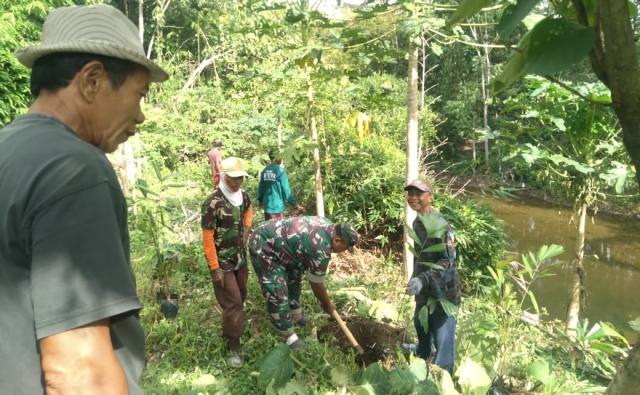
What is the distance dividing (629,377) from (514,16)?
74 centimetres

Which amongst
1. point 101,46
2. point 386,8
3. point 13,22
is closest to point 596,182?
point 386,8

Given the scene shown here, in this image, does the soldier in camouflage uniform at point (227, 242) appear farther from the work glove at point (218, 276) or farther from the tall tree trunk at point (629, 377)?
the tall tree trunk at point (629, 377)

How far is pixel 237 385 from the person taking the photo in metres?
2.93

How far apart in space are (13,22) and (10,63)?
1287mm

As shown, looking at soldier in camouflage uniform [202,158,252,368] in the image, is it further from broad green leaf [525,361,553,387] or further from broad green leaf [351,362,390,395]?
broad green leaf [525,361,553,387]

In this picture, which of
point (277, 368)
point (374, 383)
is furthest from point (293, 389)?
point (374, 383)

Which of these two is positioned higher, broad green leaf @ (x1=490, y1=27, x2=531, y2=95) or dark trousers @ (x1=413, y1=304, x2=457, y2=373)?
broad green leaf @ (x1=490, y1=27, x2=531, y2=95)

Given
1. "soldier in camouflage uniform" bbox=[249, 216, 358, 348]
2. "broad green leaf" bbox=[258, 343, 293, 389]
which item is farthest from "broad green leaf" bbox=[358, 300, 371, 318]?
"broad green leaf" bbox=[258, 343, 293, 389]

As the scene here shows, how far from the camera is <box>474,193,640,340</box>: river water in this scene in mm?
7172

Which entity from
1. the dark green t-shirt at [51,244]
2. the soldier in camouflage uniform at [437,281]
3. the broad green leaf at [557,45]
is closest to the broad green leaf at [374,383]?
the soldier in camouflage uniform at [437,281]

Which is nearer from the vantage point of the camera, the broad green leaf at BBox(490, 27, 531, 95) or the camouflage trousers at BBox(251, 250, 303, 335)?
the broad green leaf at BBox(490, 27, 531, 95)

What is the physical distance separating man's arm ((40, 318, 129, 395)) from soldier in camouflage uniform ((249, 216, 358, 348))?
2253 millimetres

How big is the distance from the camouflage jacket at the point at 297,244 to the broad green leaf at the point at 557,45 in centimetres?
246

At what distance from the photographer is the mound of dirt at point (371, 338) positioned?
133 inches
